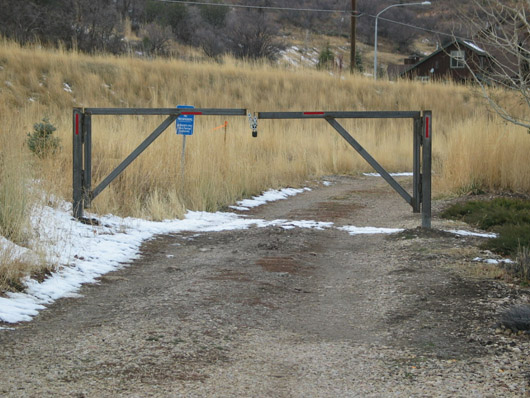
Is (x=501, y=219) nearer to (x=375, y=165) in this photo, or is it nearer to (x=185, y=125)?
(x=375, y=165)

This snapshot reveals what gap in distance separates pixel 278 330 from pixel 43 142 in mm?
6997

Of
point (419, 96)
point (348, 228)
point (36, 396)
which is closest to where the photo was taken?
point (36, 396)

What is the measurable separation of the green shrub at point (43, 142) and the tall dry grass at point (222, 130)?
0.19 m

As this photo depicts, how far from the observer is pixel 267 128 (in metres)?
18.2

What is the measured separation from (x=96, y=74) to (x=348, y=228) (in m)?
15.7

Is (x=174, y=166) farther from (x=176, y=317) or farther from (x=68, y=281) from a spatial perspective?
(x=176, y=317)

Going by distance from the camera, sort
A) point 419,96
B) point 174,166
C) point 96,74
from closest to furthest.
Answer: point 174,166, point 96,74, point 419,96

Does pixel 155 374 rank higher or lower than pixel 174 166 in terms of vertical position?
lower

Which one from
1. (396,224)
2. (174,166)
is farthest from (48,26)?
(396,224)

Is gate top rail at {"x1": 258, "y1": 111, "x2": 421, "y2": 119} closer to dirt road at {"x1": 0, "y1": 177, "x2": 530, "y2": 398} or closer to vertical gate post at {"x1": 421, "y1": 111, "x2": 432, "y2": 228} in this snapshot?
vertical gate post at {"x1": 421, "y1": 111, "x2": 432, "y2": 228}

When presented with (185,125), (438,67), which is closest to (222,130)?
(185,125)

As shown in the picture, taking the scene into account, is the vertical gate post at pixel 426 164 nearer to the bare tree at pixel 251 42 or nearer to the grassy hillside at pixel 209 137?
the grassy hillside at pixel 209 137

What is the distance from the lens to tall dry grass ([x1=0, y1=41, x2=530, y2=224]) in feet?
33.8

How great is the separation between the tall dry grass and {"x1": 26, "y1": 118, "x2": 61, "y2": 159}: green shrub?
7.4 inches
